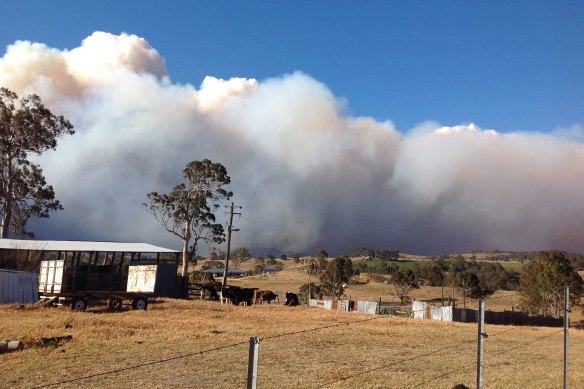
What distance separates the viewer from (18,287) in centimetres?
3369

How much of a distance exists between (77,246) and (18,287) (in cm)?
587

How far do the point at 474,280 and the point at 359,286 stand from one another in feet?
87.7

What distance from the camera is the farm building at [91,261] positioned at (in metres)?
33.8

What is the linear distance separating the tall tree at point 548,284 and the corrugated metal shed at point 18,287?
59079 millimetres

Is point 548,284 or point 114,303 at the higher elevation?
point 548,284

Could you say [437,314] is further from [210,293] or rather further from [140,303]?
[140,303]

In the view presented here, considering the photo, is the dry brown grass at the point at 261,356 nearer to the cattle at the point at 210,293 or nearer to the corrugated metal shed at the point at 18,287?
the corrugated metal shed at the point at 18,287

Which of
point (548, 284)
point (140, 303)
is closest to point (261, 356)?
point (140, 303)

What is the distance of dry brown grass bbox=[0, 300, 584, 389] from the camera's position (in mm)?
13406

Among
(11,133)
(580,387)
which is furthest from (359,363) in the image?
(11,133)

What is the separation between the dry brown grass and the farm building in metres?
4.83

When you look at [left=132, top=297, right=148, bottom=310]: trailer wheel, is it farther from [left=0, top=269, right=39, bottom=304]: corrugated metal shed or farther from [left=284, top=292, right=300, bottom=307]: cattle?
[left=284, top=292, right=300, bottom=307]: cattle

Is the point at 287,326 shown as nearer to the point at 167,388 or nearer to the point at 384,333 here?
the point at 384,333

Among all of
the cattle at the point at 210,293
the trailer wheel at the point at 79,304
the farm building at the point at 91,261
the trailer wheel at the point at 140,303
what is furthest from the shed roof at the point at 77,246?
the cattle at the point at 210,293
